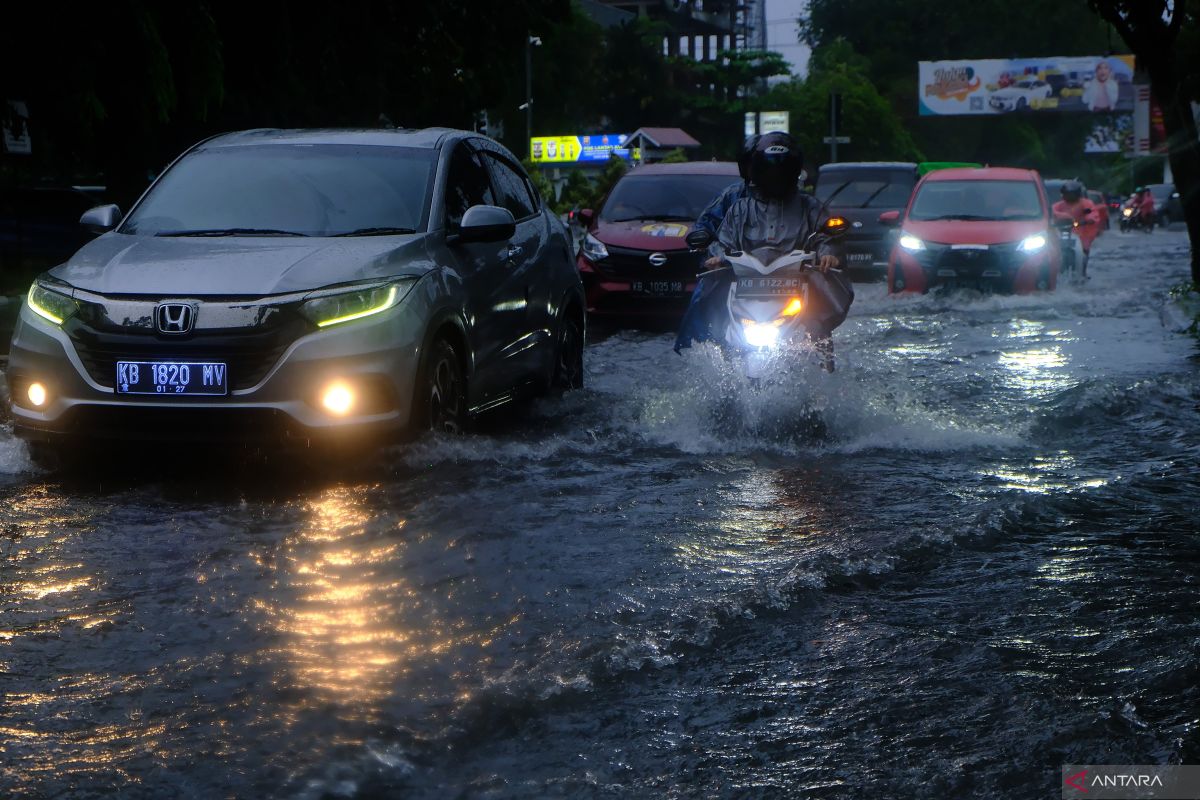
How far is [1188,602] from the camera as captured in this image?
219 inches

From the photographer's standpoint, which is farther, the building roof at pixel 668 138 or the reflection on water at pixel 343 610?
the building roof at pixel 668 138

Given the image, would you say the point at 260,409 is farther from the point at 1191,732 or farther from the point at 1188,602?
the point at 1191,732

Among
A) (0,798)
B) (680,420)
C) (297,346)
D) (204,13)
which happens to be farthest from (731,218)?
(204,13)

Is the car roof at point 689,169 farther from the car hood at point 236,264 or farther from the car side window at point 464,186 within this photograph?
the car hood at point 236,264

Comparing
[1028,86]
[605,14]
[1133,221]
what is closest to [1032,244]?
[1133,221]

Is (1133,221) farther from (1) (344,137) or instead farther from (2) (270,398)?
(2) (270,398)

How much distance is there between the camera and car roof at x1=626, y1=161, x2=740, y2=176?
18453 mm

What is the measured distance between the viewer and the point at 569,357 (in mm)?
11062

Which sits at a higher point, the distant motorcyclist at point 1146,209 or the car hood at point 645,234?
the car hood at point 645,234

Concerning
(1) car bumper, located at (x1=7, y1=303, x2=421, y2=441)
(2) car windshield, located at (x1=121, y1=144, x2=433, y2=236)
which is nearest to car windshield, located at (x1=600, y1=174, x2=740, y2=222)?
(2) car windshield, located at (x1=121, y1=144, x2=433, y2=236)

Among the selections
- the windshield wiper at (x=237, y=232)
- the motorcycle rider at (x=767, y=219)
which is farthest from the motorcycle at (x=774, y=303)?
the windshield wiper at (x=237, y=232)

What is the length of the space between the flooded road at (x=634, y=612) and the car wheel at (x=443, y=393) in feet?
0.45

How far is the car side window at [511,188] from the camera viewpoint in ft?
33.1

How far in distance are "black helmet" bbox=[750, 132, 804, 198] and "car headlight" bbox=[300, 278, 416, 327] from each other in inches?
102
